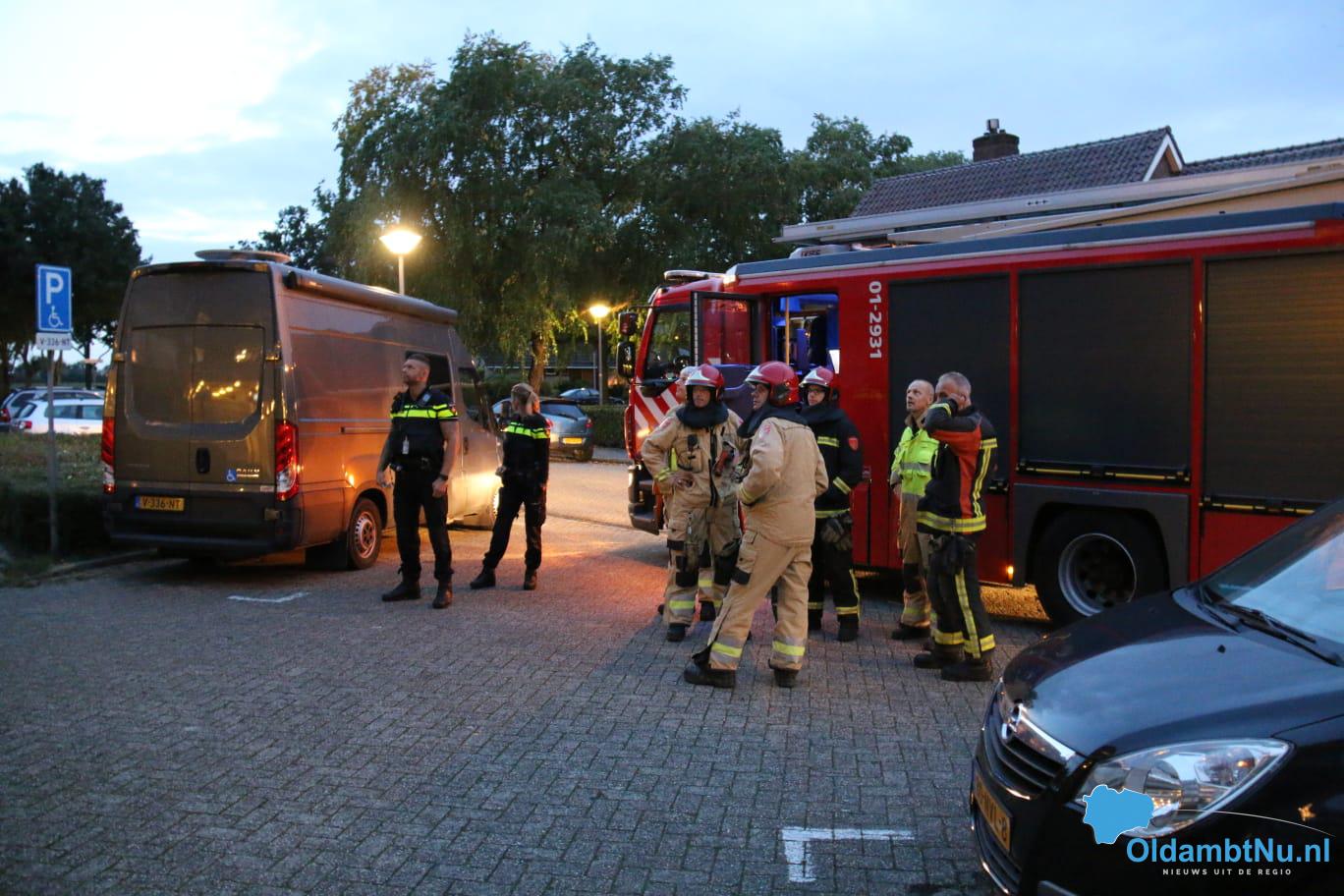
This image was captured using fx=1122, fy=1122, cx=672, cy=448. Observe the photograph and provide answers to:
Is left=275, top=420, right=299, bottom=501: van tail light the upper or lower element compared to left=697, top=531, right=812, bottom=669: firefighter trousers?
upper

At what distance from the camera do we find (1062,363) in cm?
785

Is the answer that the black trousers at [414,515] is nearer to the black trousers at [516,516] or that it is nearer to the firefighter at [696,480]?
the black trousers at [516,516]

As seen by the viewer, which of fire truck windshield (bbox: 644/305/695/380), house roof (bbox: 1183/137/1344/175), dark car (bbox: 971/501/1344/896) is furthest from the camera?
house roof (bbox: 1183/137/1344/175)

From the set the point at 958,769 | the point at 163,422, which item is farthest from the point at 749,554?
the point at 163,422

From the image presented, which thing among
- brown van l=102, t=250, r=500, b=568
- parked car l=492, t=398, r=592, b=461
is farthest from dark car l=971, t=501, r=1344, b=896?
parked car l=492, t=398, r=592, b=461

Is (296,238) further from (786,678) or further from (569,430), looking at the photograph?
(786,678)

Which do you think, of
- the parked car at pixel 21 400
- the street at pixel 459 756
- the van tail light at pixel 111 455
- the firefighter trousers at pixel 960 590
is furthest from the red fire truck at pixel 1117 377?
the parked car at pixel 21 400

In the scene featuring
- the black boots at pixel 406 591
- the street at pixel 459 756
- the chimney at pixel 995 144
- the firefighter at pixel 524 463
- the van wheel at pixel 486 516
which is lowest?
the street at pixel 459 756

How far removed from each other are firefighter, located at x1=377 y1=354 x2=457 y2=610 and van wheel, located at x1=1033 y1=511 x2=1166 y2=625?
450 cm

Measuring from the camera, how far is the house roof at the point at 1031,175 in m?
22.5

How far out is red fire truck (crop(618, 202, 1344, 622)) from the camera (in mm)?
6836

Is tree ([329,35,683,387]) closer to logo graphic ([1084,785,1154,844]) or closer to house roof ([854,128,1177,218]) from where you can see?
house roof ([854,128,1177,218])

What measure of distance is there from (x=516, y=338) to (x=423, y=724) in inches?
903

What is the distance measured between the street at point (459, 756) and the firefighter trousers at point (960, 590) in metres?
0.28
